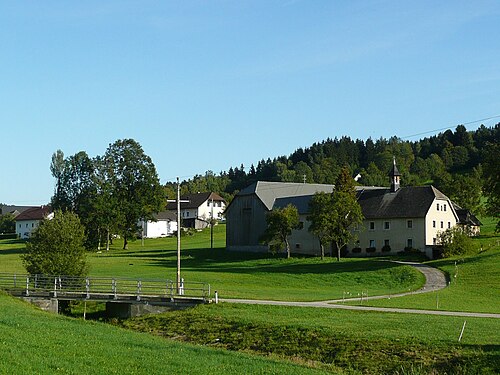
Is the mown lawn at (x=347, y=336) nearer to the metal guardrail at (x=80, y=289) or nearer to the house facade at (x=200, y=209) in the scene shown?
the metal guardrail at (x=80, y=289)

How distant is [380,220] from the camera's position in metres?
86.1

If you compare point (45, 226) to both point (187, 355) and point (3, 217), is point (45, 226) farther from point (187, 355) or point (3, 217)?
point (3, 217)

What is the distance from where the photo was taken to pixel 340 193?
79.4 meters

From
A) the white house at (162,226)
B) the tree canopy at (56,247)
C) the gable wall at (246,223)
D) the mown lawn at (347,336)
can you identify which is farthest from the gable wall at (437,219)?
the white house at (162,226)

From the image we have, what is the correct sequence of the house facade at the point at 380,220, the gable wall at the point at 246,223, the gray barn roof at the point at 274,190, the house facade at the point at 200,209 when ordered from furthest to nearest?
1. the house facade at the point at 200,209
2. the gray barn roof at the point at 274,190
3. the gable wall at the point at 246,223
4. the house facade at the point at 380,220

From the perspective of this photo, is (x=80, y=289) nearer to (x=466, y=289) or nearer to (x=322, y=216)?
(x=466, y=289)

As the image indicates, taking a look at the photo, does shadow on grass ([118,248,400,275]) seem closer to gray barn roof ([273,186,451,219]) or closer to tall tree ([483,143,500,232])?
gray barn roof ([273,186,451,219])

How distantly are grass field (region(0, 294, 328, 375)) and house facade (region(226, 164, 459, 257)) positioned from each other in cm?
5523

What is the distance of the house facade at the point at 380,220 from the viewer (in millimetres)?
83125

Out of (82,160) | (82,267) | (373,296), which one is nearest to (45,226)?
(82,267)

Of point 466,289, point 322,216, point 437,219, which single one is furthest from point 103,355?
point 437,219

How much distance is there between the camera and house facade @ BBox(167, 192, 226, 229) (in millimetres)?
158875

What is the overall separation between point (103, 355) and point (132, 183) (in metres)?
84.6

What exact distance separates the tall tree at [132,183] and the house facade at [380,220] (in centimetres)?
1316
